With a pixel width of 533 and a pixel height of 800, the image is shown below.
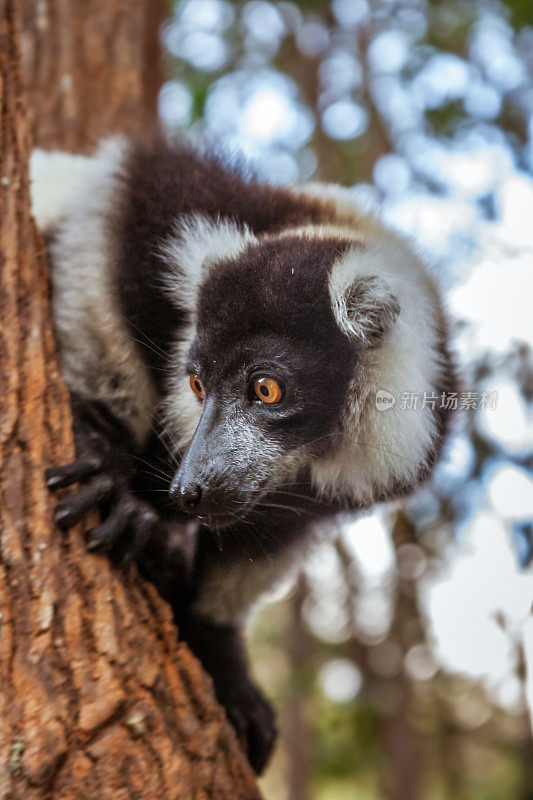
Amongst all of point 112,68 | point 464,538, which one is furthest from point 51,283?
point 464,538

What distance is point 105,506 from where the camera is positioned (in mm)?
2465

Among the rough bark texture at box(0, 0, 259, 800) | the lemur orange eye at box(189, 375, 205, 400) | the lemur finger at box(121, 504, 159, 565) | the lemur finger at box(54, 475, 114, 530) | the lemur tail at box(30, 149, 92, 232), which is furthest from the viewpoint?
the lemur tail at box(30, 149, 92, 232)

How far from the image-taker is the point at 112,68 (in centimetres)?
418

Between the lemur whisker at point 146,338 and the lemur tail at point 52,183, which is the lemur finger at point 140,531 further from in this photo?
the lemur tail at point 52,183

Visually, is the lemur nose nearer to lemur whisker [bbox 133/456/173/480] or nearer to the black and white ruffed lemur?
the black and white ruffed lemur

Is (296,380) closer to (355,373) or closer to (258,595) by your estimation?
(355,373)

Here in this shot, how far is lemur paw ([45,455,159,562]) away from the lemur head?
0.16 meters

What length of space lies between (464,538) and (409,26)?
3.51 meters

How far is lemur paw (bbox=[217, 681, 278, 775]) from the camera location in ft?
10.3

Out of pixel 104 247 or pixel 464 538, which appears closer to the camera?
pixel 104 247

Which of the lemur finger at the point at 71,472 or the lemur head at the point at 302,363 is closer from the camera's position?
the lemur finger at the point at 71,472

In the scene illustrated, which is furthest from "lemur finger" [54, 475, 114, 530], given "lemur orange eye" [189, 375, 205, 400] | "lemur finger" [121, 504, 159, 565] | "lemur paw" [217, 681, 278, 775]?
"lemur paw" [217, 681, 278, 775]

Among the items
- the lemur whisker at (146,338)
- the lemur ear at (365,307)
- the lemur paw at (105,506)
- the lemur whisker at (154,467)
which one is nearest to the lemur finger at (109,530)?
the lemur paw at (105,506)

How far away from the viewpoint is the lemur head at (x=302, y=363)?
2.45 m
